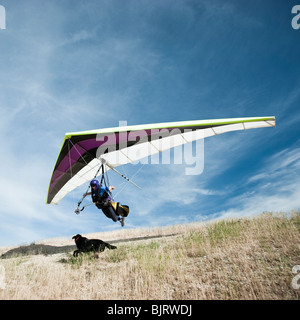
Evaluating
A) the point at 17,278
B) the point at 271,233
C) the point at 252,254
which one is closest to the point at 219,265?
the point at 252,254

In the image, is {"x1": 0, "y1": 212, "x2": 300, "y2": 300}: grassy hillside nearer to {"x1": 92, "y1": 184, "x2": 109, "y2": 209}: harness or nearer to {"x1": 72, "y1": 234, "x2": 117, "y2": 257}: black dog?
{"x1": 72, "y1": 234, "x2": 117, "y2": 257}: black dog

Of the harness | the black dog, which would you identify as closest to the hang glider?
the harness

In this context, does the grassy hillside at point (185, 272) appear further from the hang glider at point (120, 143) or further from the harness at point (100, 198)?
the hang glider at point (120, 143)

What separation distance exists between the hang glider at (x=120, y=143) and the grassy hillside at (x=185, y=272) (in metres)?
3.61

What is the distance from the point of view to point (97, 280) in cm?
461

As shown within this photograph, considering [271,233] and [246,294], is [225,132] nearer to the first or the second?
[271,233]

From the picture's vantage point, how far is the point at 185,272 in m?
4.44

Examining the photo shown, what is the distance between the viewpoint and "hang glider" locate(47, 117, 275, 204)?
7.15 metres

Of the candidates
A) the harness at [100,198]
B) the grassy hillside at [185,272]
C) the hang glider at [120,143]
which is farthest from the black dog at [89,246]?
the hang glider at [120,143]

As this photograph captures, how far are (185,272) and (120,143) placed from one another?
16.8 feet

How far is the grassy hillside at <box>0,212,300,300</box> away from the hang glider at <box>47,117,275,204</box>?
3614mm

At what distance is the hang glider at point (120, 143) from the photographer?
281 inches

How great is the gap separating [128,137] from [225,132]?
4040 mm
